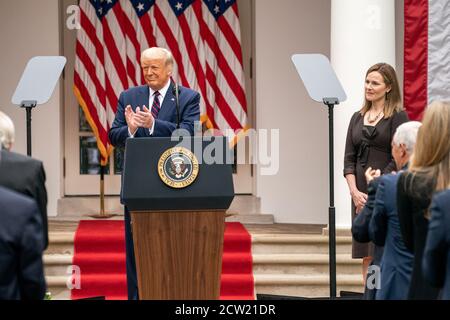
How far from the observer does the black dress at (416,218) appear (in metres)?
4.73

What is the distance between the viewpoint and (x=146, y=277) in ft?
21.9

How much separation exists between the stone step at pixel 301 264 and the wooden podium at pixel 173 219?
314 centimetres

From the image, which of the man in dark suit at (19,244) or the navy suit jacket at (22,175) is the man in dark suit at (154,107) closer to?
the navy suit jacket at (22,175)

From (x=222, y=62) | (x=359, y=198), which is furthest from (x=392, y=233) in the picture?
(x=222, y=62)

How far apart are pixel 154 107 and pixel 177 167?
1009 millimetres

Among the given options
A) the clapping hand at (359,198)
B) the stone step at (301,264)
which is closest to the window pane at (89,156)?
the stone step at (301,264)

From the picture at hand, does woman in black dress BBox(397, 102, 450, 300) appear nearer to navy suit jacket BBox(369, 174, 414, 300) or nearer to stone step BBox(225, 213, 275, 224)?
navy suit jacket BBox(369, 174, 414, 300)

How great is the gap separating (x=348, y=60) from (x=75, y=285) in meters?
3.41

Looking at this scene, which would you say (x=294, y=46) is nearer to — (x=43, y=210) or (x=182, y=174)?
(x=182, y=174)

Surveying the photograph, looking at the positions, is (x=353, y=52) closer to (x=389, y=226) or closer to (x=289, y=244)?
(x=289, y=244)

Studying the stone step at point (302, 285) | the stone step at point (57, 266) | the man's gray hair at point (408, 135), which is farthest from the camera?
the stone step at point (57, 266)

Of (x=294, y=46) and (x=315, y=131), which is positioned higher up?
(x=294, y=46)

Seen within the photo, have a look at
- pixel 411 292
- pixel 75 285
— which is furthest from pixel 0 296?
pixel 75 285
